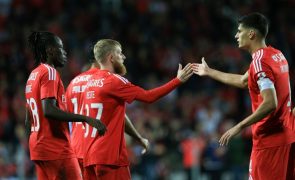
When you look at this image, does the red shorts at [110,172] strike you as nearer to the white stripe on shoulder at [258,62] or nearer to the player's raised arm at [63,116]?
the player's raised arm at [63,116]

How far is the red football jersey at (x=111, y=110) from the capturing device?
7.16 metres

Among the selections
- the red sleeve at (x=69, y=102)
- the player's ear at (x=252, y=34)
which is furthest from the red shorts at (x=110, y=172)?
the player's ear at (x=252, y=34)

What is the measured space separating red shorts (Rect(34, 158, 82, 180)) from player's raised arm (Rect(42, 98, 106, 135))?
21.6 inches

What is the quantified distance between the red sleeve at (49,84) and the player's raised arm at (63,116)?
61 millimetres

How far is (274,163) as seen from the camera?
6770 millimetres

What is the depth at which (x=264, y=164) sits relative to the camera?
6.79m

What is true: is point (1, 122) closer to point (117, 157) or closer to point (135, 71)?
point (135, 71)

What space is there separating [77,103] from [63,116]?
83 centimetres

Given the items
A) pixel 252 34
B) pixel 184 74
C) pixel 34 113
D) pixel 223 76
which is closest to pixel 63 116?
pixel 34 113

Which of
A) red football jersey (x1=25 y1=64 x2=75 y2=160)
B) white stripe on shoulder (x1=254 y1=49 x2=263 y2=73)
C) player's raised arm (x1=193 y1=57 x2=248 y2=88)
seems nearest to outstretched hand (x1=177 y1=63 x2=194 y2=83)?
player's raised arm (x1=193 y1=57 x2=248 y2=88)

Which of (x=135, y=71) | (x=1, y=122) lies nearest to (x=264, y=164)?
(x=1, y=122)

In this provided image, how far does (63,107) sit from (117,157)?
0.77 metres

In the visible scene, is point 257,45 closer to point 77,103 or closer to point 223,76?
point 223,76

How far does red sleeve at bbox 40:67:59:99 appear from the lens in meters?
6.85
